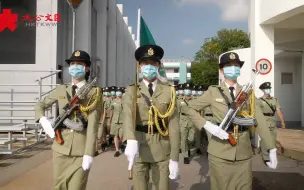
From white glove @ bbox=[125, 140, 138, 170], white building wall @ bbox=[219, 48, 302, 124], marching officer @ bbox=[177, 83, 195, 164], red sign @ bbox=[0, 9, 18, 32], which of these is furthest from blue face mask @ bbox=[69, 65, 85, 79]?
white building wall @ bbox=[219, 48, 302, 124]

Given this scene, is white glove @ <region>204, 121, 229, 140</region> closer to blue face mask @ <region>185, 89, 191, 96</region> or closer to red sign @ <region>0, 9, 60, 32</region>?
blue face mask @ <region>185, 89, 191, 96</region>

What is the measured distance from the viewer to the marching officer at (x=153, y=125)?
3598 millimetres

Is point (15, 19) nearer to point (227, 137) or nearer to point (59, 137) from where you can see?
point (59, 137)

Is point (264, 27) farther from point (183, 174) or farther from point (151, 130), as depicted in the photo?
point (151, 130)

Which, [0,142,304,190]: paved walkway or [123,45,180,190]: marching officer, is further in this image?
[0,142,304,190]: paved walkway

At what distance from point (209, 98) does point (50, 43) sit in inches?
413

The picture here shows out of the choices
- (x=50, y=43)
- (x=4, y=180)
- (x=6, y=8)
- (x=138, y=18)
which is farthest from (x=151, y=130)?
(x=6, y=8)

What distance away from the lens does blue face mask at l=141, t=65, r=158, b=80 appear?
372 centimetres

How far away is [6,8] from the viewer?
43.6ft

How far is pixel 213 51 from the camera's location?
35906mm

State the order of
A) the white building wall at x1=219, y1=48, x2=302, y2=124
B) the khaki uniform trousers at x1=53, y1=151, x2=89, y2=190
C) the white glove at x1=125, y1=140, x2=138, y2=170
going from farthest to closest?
the white building wall at x1=219, y1=48, x2=302, y2=124, the khaki uniform trousers at x1=53, y1=151, x2=89, y2=190, the white glove at x1=125, y1=140, x2=138, y2=170

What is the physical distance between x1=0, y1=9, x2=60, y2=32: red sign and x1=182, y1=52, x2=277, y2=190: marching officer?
34.9ft

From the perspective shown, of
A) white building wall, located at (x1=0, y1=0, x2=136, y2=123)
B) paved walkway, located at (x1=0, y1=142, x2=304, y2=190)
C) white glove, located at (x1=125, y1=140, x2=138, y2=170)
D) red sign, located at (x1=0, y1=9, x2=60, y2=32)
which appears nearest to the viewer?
white glove, located at (x1=125, y1=140, x2=138, y2=170)

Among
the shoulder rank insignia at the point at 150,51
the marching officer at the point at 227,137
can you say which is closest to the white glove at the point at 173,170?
the marching officer at the point at 227,137
